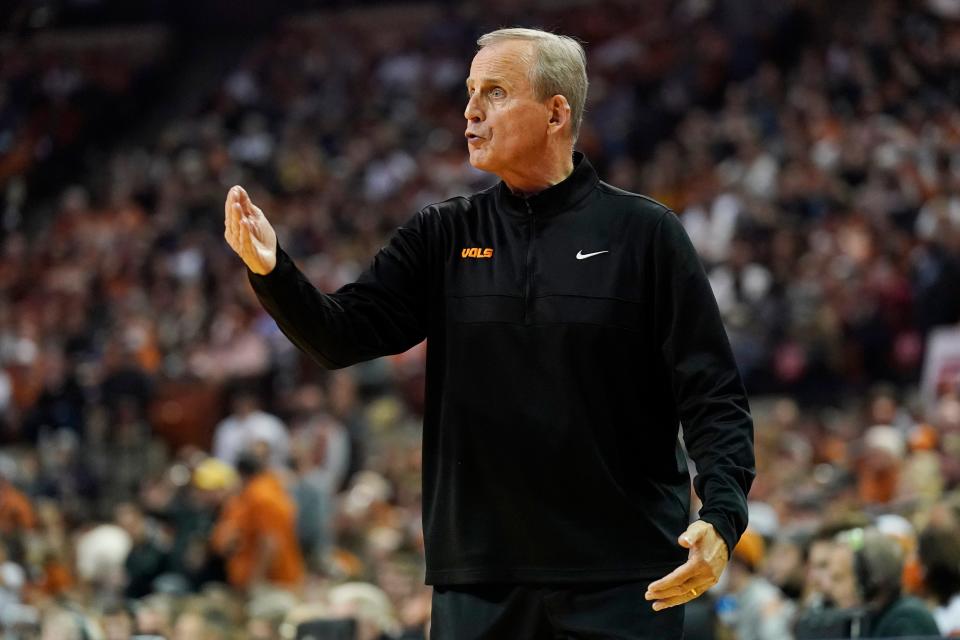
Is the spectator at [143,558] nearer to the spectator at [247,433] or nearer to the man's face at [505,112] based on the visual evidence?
the spectator at [247,433]

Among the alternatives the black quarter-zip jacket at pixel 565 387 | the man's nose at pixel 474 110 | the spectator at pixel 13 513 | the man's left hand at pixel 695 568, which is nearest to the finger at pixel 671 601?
the man's left hand at pixel 695 568

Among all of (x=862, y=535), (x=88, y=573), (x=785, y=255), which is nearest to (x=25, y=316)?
(x=88, y=573)

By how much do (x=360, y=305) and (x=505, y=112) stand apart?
0.53 m

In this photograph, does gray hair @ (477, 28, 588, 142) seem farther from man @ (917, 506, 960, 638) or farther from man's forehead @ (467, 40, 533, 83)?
man @ (917, 506, 960, 638)

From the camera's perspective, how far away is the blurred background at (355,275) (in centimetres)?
898

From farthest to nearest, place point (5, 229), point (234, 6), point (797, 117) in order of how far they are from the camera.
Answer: point (234, 6)
point (5, 229)
point (797, 117)

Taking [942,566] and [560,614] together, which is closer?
[560,614]

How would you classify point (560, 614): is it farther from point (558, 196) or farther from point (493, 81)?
point (493, 81)

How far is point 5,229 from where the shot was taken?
20000mm

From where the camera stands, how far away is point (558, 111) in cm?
329

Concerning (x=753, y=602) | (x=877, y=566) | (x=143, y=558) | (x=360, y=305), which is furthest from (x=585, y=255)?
(x=143, y=558)

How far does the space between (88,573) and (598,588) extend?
322 inches

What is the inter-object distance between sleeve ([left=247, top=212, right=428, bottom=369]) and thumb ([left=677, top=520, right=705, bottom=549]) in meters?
0.83

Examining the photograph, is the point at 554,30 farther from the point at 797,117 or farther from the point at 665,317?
the point at 797,117
